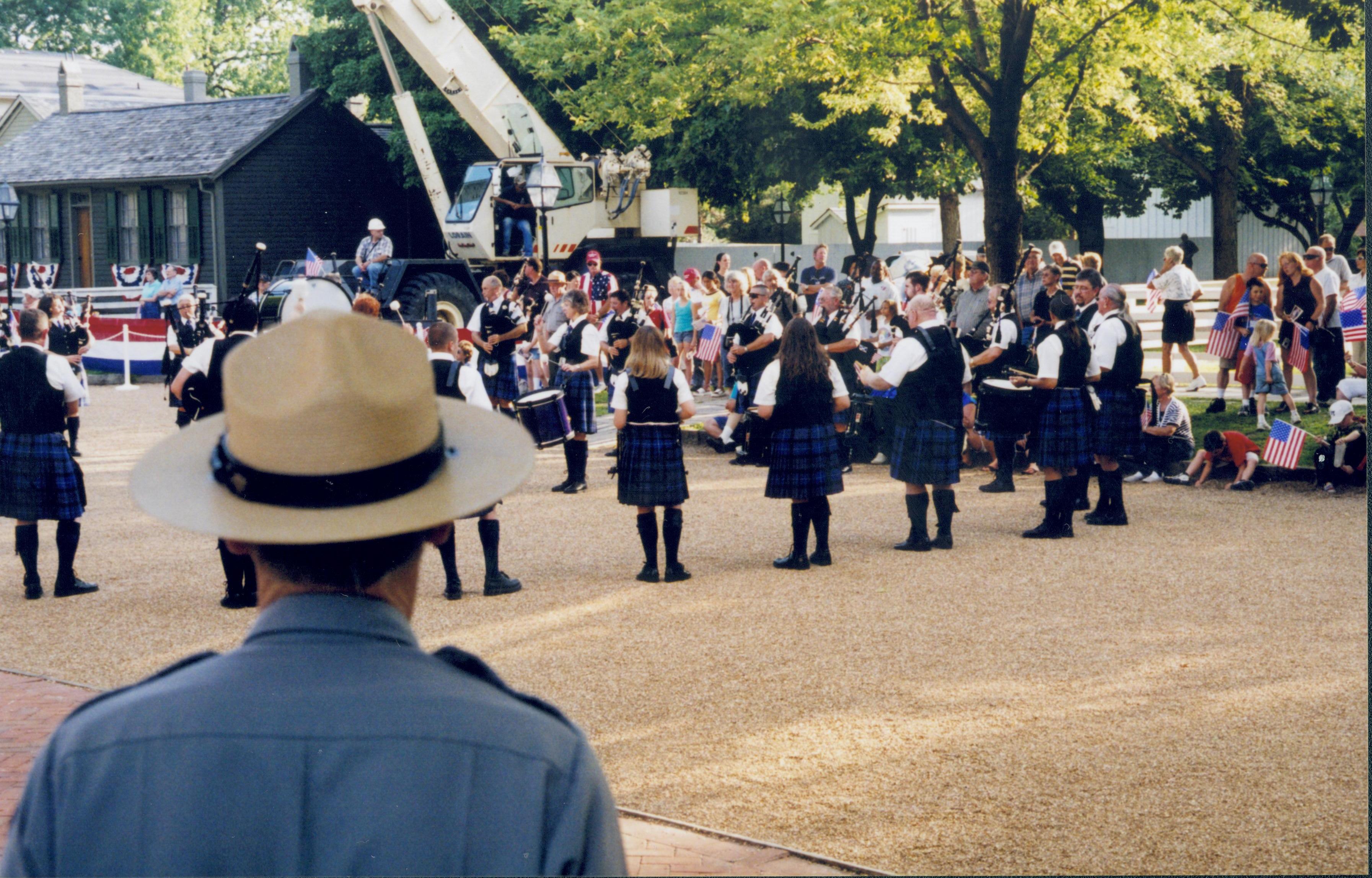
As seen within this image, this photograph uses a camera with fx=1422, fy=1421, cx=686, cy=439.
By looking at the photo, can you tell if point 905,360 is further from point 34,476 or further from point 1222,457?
point 34,476

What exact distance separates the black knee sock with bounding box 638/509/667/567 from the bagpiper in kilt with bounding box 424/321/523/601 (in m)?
0.86

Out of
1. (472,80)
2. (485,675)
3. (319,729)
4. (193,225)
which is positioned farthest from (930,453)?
(193,225)

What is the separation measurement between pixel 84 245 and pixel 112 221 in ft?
6.63

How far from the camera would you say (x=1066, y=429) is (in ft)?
33.4

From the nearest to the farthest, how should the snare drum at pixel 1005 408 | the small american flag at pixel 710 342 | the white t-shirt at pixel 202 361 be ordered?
the white t-shirt at pixel 202 361 → the snare drum at pixel 1005 408 → the small american flag at pixel 710 342

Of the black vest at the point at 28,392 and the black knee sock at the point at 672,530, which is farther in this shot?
the black knee sock at the point at 672,530

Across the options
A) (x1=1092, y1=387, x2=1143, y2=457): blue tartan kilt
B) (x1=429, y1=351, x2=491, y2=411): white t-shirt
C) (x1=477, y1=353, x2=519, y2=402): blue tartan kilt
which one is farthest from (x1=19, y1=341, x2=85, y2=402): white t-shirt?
(x1=1092, y1=387, x2=1143, y2=457): blue tartan kilt

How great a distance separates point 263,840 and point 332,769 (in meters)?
0.10

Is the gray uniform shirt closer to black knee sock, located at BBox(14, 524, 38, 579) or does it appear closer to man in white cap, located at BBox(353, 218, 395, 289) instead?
black knee sock, located at BBox(14, 524, 38, 579)

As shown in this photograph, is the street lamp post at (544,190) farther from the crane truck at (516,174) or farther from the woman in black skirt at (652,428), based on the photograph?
the woman in black skirt at (652,428)

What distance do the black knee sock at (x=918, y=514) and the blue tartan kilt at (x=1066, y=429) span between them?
3.00 feet

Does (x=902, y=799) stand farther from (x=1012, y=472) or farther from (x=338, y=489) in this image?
(x=1012, y=472)

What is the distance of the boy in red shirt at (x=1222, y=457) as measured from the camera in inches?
496

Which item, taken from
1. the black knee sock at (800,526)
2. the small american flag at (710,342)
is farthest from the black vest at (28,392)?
the small american flag at (710,342)
